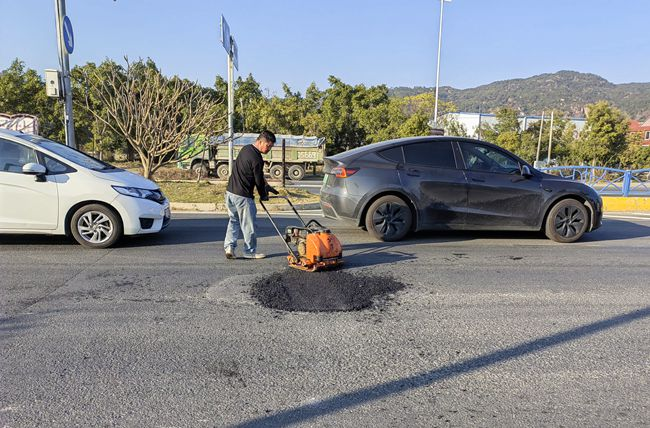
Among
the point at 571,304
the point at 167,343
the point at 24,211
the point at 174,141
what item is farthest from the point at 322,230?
the point at 174,141

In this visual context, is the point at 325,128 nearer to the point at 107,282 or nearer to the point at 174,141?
the point at 174,141

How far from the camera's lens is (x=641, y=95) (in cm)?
13800

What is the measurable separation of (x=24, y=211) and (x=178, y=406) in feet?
15.5

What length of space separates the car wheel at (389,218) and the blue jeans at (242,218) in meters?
2.07

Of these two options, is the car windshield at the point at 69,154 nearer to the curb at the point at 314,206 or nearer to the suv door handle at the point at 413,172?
the curb at the point at 314,206

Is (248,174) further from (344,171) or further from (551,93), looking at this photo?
(551,93)

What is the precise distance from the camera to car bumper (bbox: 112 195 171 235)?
20.2ft

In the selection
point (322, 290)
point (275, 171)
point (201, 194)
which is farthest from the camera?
point (275, 171)

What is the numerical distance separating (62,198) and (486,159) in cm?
632

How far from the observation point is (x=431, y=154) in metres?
7.26

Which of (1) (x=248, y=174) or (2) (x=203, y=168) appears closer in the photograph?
(1) (x=248, y=174)

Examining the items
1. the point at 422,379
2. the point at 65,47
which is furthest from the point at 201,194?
the point at 422,379

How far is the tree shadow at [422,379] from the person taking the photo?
2.58 metres

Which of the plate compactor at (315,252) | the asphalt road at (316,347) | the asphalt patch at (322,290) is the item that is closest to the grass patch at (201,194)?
the plate compactor at (315,252)
